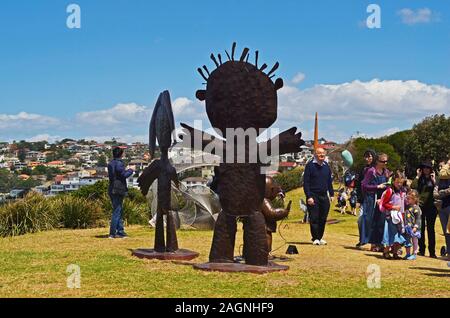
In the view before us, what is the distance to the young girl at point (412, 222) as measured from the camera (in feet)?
33.6

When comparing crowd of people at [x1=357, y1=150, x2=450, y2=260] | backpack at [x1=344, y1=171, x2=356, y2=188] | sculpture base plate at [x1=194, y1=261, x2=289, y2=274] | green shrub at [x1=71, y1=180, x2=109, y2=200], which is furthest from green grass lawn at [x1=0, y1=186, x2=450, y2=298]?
green shrub at [x1=71, y1=180, x2=109, y2=200]

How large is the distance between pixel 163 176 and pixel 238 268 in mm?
2589

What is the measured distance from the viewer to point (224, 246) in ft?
27.1

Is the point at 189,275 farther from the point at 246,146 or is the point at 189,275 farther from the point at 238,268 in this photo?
the point at 246,146

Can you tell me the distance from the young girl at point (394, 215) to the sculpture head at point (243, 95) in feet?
10.5

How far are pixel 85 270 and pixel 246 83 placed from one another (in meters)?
3.45

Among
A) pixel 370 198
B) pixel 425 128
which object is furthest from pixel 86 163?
pixel 370 198

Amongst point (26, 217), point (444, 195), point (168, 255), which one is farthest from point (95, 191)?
point (444, 195)

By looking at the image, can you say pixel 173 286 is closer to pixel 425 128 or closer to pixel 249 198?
pixel 249 198

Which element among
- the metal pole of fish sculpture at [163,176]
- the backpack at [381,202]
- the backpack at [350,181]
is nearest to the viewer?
the metal pole of fish sculpture at [163,176]

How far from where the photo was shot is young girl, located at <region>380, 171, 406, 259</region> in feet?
33.1

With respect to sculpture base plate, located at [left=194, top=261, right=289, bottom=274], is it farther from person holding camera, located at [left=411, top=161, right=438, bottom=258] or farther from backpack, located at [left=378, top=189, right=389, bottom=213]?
person holding camera, located at [left=411, top=161, right=438, bottom=258]

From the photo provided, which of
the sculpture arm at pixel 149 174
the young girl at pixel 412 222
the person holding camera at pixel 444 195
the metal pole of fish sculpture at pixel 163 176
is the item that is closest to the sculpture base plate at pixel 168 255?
the metal pole of fish sculpture at pixel 163 176

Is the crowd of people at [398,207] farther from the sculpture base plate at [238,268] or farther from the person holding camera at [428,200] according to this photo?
the sculpture base plate at [238,268]
